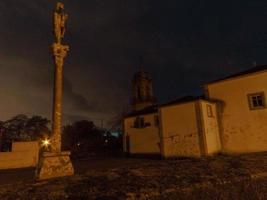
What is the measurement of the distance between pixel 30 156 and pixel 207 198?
1973cm

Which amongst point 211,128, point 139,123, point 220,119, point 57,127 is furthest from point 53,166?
point 139,123

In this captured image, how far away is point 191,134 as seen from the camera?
17469 millimetres

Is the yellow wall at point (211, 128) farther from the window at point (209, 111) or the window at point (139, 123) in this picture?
the window at point (139, 123)

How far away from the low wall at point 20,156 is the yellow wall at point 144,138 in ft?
33.2

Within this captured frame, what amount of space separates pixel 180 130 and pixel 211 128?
265 centimetres

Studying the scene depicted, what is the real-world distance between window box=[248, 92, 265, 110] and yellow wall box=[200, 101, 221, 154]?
294 centimetres

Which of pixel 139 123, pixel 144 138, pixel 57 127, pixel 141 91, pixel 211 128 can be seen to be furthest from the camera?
pixel 141 91

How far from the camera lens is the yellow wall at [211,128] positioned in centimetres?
1688

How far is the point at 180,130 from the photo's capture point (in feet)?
59.7

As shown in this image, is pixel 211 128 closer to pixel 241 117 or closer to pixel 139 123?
pixel 241 117

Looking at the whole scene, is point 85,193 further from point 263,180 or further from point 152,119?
point 152,119

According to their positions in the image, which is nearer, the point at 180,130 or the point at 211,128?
the point at 211,128

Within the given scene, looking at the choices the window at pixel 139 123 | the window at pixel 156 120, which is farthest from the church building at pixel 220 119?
the window at pixel 139 123

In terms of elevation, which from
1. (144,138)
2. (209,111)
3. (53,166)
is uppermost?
(209,111)
